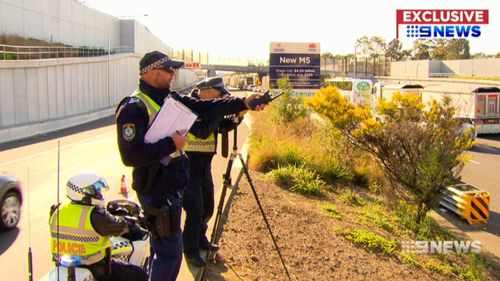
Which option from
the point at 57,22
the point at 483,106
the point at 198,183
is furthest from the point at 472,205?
the point at 57,22

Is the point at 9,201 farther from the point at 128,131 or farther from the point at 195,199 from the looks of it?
the point at 128,131

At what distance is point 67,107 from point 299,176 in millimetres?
29963

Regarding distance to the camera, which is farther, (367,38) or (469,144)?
(367,38)

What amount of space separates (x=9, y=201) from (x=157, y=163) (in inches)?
182

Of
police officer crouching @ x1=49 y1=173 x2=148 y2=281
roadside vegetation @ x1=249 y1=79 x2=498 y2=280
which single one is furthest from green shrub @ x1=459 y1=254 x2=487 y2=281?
police officer crouching @ x1=49 y1=173 x2=148 y2=281

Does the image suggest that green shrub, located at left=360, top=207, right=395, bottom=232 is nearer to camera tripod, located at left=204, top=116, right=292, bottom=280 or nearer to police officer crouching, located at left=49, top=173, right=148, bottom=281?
camera tripod, located at left=204, top=116, right=292, bottom=280

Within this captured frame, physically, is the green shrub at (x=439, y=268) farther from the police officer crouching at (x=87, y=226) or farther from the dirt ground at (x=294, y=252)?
the police officer crouching at (x=87, y=226)

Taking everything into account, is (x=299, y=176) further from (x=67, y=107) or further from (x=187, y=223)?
(x=67, y=107)

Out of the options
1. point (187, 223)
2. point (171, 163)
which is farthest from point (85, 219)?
point (187, 223)

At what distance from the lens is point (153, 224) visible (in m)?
3.60

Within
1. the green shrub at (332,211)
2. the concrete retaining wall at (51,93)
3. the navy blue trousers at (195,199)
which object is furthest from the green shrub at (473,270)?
the concrete retaining wall at (51,93)

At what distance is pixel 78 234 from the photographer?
3553 millimetres

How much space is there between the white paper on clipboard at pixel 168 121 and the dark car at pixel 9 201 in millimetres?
4548

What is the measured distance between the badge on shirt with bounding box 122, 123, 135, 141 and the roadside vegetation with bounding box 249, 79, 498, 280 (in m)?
4.40
